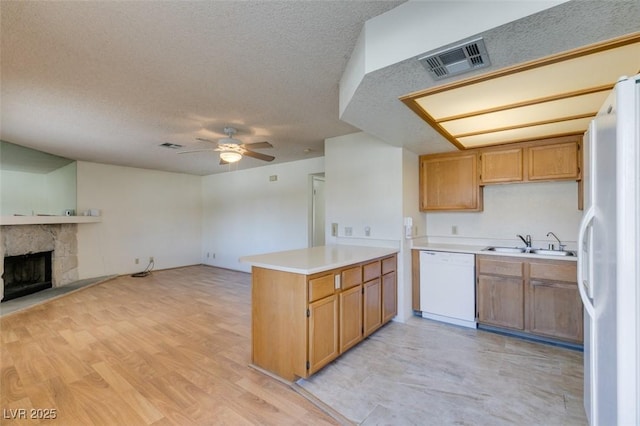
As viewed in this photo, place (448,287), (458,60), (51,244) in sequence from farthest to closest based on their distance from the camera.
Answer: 1. (51,244)
2. (448,287)
3. (458,60)

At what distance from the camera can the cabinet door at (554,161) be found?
296 cm

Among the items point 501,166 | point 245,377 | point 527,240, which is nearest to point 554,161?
point 501,166

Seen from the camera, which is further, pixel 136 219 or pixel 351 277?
pixel 136 219

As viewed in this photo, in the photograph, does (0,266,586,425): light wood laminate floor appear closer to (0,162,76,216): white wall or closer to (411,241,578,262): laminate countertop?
(411,241,578,262): laminate countertop

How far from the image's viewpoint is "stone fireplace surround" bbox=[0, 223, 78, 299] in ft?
14.6

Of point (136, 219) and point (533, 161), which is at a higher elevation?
point (533, 161)

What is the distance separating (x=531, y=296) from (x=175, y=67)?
156 inches

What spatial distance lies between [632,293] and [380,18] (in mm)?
1753

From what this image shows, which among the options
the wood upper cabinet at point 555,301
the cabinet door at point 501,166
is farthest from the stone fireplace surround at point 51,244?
the wood upper cabinet at point 555,301

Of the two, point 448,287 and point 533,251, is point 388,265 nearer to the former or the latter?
point 448,287

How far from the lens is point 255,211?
20.7 ft

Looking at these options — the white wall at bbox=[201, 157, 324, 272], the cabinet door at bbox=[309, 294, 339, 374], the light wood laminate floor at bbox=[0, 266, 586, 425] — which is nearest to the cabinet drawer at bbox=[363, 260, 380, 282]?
the cabinet door at bbox=[309, 294, 339, 374]

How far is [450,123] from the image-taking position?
2.72 metres

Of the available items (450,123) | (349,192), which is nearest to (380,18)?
(450,123)
